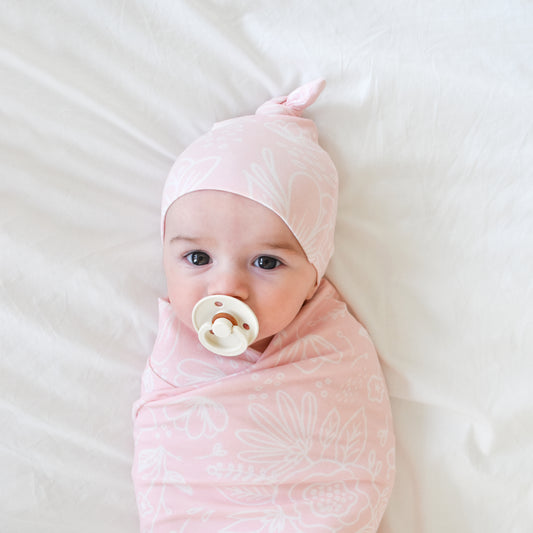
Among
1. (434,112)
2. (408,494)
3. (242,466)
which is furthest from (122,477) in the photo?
(434,112)

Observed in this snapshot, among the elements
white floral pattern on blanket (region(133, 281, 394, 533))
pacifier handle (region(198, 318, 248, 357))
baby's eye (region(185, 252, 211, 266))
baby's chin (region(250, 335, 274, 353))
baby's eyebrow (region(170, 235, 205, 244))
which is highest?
baby's eyebrow (region(170, 235, 205, 244))

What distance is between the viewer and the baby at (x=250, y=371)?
42.6 inches

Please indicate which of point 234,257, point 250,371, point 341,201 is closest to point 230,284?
point 234,257

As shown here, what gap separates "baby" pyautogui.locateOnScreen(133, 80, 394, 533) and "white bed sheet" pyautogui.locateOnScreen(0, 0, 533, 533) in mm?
133

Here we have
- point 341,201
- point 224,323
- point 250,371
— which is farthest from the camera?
point 341,201

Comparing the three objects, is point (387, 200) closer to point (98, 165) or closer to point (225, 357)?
point (225, 357)

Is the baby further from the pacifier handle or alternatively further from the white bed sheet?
the white bed sheet

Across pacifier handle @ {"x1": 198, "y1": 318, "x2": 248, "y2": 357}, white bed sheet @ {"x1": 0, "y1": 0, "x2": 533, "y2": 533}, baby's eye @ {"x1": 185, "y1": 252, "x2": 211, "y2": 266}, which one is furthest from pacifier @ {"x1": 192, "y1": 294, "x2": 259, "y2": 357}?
white bed sheet @ {"x1": 0, "y1": 0, "x2": 533, "y2": 533}

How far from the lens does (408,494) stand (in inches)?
51.3

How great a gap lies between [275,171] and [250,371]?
0.38m

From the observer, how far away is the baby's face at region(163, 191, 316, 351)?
1076mm

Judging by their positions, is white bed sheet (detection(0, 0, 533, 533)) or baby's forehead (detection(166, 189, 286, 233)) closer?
baby's forehead (detection(166, 189, 286, 233))

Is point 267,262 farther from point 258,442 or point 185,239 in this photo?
point 258,442

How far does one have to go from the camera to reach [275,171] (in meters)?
1.09
